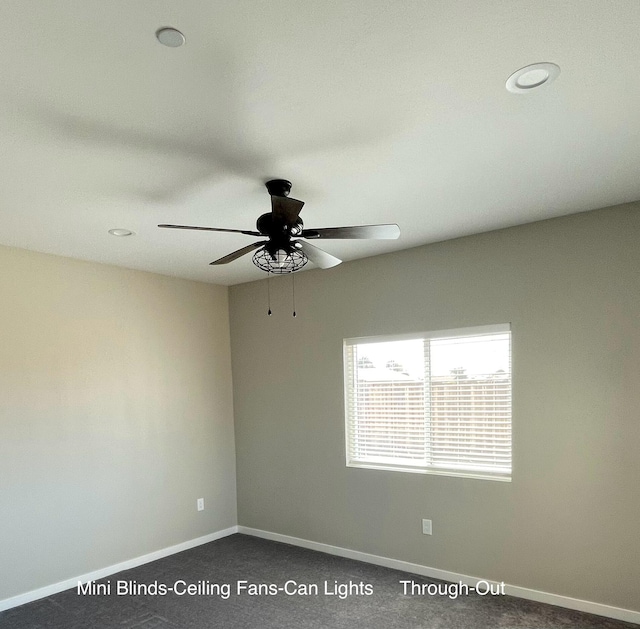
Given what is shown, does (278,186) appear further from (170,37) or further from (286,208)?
(170,37)

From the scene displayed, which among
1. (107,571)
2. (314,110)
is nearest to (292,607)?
(107,571)

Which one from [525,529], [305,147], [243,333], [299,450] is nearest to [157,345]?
[243,333]

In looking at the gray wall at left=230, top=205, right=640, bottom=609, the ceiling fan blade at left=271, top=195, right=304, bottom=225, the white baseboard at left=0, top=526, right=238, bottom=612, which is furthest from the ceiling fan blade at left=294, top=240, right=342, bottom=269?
the white baseboard at left=0, top=526, right=238, bottom=612

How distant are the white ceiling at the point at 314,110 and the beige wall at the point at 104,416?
0.98m

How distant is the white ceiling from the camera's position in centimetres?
146

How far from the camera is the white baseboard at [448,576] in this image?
9.95 feet

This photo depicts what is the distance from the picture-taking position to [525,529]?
337 cm

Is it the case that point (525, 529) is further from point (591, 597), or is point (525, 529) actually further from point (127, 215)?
point (127, 215)

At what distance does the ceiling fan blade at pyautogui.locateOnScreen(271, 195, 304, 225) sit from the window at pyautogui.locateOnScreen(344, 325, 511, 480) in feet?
6.24

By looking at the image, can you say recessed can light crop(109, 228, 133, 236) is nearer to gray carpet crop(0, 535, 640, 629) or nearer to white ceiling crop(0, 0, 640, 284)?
white ceiling crop(0, 0, 640, 284)

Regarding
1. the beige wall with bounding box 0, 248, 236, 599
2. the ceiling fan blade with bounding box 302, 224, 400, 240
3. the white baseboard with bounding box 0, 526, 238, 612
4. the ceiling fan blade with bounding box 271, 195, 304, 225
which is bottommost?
the white baseboard with bounding box 0, 526, 238, 612

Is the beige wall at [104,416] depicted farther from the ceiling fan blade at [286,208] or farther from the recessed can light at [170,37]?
the recessed can light at [170,37]

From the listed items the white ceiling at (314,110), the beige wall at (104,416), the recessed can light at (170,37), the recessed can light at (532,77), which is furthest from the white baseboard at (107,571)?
the recessed can light at (532,77)

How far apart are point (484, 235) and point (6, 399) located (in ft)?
12.1
